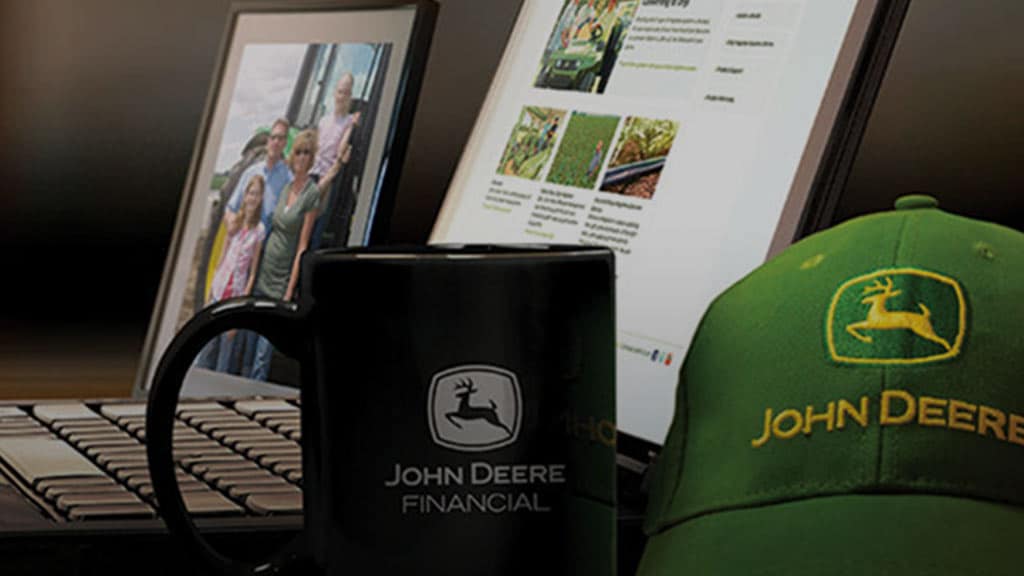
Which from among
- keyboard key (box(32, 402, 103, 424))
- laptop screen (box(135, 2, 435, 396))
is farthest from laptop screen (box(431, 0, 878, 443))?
keyboard key (box(32, 402, 103, 424))

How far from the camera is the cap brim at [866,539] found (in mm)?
420

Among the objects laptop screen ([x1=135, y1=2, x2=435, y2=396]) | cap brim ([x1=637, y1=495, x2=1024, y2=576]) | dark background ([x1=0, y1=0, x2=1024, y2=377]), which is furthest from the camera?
dark background ([x1=0, y1=0, x2=1024, y2=377])

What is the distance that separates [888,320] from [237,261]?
75 cm

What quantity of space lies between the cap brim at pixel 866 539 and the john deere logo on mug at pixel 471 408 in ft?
0.27

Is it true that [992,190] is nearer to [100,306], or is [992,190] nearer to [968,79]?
[968,79]

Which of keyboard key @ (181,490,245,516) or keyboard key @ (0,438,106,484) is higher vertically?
keyboard key @ (181,490,245,516)

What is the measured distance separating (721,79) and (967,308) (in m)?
0.30

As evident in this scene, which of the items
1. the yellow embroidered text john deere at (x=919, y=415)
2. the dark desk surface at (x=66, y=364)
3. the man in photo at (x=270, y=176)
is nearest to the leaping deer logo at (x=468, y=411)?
the yellow embroidered text john deere at (x=919, y=415)

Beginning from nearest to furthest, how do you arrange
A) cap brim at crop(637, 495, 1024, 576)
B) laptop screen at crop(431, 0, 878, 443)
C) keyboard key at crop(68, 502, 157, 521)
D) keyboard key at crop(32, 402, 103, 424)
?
cap brim at crop(637, 495, 1024, 576)
keyboard key at crop(68, 502, 157, 521)
laptop screen at crop(431, 0, 878, 443)
keyboard key at crop(32, 402, 103, 424)

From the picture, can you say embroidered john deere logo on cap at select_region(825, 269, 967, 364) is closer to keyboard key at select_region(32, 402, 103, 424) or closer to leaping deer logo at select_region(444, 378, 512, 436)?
leaping deer logo at select_region(444, 378, 512, 436)

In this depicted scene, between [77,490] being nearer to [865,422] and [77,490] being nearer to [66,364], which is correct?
[865,422]

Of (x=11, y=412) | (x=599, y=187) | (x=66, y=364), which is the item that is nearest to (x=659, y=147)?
(x=599, y=187)

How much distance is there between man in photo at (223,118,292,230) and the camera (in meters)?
1.12

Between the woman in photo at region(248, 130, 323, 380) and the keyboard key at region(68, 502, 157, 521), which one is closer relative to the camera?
the keyboard key at region(68, 502, 157, 521)
